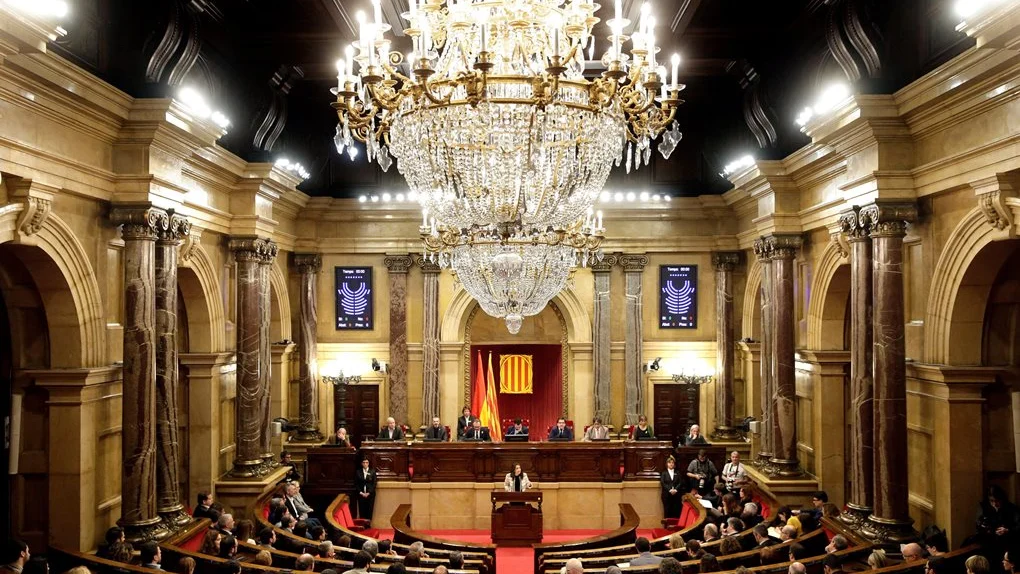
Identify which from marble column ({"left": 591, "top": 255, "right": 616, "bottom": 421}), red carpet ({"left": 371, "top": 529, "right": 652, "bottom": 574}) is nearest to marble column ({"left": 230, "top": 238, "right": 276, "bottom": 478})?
red carpet ({"left": 371, "top": 529, "right": 652, "bottom": 574})

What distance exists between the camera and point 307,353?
18.6 metres

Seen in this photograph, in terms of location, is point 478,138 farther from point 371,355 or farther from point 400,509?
point 371,355

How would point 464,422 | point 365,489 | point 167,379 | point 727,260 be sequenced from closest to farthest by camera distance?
point 167,379
point 365,489
point 464,422
point 727,260

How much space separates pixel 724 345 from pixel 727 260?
6.44 ft

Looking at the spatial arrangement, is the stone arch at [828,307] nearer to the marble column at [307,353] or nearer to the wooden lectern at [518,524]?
the wooden lectern at [518,524]

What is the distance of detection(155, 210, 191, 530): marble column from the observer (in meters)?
10.9

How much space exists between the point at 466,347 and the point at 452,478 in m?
4.87

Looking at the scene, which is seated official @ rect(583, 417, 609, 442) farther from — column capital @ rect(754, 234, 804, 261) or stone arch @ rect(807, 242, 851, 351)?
column capital @ rect(754, 234, 804, 261)

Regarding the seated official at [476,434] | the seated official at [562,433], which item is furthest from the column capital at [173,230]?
the seated official at [562,433]

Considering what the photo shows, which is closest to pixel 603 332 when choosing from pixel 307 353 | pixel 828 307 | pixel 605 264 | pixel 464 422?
pixel 605 264

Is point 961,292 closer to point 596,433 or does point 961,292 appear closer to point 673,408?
point 596,433

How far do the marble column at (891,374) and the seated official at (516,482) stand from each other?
19.0ft

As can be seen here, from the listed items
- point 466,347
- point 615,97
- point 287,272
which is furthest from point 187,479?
point 615,97

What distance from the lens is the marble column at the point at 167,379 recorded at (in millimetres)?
10906
